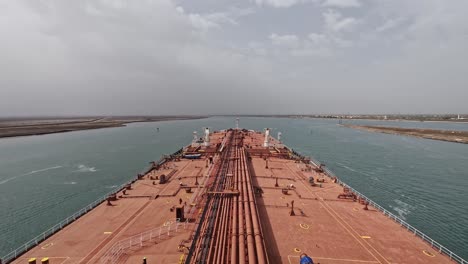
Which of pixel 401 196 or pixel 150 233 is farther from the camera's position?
pixel 401 196

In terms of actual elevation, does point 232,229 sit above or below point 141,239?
above

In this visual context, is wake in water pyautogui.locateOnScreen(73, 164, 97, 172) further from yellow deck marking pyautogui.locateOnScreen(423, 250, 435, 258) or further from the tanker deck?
yellow deck marking pyautogui.locateOnScreen(423, 250, 435, 258)

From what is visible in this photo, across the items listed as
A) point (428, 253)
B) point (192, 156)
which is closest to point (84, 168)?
point (192, 156)

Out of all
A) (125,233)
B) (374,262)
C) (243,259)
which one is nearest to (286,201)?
(374,262)

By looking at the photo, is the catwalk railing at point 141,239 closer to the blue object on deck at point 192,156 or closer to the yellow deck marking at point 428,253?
the yellow deck marking at point 428,253

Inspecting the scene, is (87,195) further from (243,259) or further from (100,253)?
(243,259)

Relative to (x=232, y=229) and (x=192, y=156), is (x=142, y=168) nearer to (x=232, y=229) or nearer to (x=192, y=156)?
(x=192, y=156)

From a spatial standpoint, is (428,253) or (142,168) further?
(142,168)
